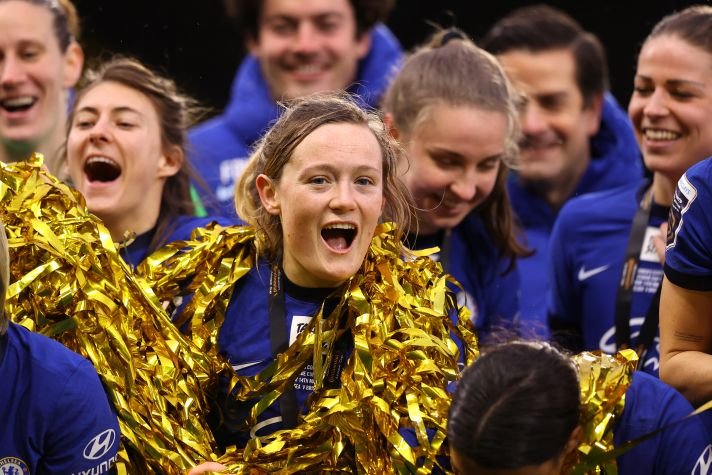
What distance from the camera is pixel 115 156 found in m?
4.14

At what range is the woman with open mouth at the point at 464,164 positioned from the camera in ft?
13.6

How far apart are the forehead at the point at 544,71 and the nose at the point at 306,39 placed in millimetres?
927

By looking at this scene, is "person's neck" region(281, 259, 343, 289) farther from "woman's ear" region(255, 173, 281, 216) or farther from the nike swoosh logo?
the nike swoosh logo

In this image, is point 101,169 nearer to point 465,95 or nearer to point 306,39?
point 465,95

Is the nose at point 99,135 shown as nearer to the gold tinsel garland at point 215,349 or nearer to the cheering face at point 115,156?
the cheering face at point 115,156

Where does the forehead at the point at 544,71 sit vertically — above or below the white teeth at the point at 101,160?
below

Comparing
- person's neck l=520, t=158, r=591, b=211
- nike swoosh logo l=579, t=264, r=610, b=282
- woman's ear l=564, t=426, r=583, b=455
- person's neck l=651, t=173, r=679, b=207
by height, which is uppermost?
person's neck l=651, t=173, r=679, b=207

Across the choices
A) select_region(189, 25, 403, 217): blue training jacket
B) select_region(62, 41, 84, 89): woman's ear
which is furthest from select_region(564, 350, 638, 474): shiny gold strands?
select_region(189, 25, 403, 217): blue training jacket

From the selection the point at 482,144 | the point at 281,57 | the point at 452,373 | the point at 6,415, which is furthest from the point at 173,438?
the point at 281,57

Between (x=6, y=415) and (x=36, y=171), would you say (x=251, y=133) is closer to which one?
(x=36, y=171)

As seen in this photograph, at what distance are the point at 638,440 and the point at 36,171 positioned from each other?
175cm

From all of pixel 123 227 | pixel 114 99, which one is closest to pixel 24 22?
pixel 114 99

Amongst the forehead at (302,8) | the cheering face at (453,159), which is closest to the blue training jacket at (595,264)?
the cheering face at (453,159)

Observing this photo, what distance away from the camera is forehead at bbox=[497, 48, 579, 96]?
219 inches
